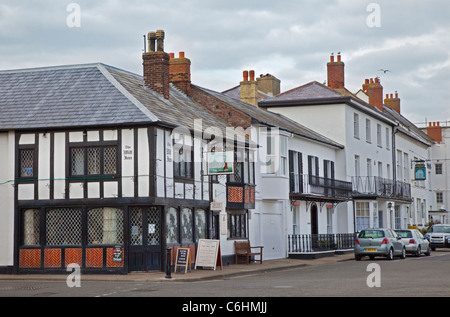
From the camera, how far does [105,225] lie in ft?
81.1

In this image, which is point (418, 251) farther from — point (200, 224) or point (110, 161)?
point (110, 161)

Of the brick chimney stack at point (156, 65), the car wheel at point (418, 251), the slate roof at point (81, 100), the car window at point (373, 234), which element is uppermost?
the brick chimney stack at point (156, 65)

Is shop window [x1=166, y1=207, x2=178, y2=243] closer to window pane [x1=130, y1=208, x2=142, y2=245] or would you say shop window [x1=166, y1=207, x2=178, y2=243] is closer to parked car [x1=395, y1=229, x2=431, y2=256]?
window pane [x1=130, y1=208, x2=142, y2=245]

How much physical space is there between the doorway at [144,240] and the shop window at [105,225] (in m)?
0.44

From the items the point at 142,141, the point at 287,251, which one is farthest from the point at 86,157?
the point at 287,251

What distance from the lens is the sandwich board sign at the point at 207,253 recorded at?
25.7 metres

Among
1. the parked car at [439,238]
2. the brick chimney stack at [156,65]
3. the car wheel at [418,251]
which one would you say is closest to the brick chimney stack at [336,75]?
the parked car at [439,238]

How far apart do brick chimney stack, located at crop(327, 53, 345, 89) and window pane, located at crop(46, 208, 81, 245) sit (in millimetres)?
26928

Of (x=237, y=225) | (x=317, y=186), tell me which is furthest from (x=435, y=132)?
(x=237, y=225)

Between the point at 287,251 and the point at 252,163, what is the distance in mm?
5528

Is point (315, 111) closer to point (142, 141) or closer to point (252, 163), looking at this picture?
point (252, 163)

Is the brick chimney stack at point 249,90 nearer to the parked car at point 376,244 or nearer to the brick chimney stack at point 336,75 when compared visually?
the brick chimney stack at point 336,75

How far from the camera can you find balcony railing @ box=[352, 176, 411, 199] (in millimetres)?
44484

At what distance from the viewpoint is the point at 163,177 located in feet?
81.3
